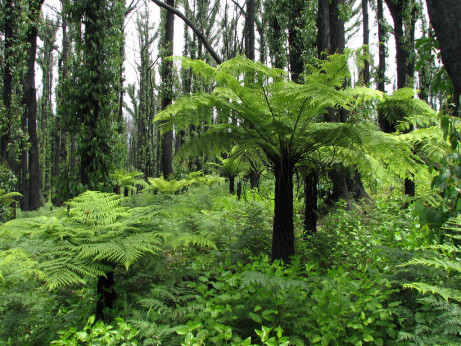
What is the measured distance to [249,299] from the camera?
2062 mm

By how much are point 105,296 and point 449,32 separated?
3.08 m

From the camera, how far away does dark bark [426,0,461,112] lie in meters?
1.50

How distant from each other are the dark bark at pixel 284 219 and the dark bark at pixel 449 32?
160 centimetres

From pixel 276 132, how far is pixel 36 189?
36.5 ft

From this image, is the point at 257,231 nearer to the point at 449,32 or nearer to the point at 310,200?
the point at 310,200

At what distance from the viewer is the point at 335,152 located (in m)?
3.24

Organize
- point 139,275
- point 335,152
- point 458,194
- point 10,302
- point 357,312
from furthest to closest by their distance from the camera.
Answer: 1. point 335,152
2. point 139,275
3. point 10,302
4. point 357,312
5. point 458,194

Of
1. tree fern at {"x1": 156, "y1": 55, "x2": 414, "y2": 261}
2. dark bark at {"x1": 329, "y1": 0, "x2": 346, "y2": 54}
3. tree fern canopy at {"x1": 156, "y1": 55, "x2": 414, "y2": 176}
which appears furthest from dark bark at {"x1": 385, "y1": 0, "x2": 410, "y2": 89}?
tree fern canopy at {"x1": 156, "y1": 55, "x2": 414, "y2": 176}

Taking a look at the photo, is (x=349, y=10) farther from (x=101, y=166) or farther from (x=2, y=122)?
(x=2, y=122)

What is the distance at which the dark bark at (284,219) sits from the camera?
2.97m

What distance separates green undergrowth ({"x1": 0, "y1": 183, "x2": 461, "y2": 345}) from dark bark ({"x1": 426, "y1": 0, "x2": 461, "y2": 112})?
84 centimetres

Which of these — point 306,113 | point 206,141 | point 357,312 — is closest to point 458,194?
point 357,312

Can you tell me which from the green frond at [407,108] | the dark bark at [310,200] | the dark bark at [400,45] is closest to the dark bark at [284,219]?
the dark bark at [310,200]

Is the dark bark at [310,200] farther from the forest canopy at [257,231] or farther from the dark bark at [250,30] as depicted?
the dark bark at [250,30]
